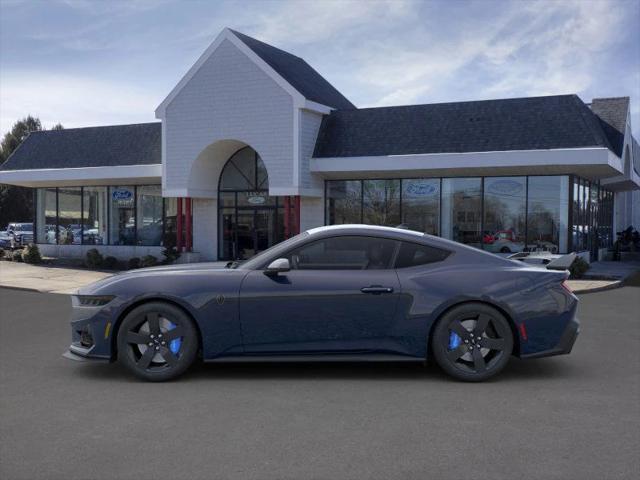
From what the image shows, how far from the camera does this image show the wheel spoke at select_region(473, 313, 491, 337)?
20.5 ft

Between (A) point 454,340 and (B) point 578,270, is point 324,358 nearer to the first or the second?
(A) point 454,340

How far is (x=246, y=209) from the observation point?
24609 mm

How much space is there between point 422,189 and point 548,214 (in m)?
4.14

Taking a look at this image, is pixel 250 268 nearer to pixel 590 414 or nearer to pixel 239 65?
pixel 590 414

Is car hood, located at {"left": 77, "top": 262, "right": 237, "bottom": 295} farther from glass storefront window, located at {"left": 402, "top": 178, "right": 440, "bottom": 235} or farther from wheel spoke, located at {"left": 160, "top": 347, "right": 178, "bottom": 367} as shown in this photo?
glass storefront window, located at {"left": 402, "top": 178, "right": 440, "bottom": 235}

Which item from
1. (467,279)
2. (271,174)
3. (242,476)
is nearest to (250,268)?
(467,279)

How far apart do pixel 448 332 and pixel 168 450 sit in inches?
115

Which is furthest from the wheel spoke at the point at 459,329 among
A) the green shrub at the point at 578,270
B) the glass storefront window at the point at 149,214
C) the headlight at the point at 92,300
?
the glass storefront window at the point at 149,214

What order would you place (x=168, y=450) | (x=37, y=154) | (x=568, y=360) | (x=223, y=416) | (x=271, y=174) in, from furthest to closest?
1. (x=37, y=154)
2. (x=271, y=174)
3. (x=568, y=360)
4. (x=223, y=416)
5. (x=168, y=450)

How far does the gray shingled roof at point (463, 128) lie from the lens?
1972cm

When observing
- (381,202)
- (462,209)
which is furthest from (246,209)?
(462,209)

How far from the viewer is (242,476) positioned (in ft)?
13.0

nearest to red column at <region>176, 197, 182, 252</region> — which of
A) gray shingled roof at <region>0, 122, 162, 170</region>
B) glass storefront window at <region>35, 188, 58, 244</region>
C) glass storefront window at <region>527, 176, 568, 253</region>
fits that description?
gray shingled roof at <region>0, 122, 162, 170</region>

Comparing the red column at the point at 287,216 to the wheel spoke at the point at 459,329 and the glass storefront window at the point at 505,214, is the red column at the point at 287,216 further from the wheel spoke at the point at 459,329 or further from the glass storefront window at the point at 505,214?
the wheel spoke at the point at 459,329
